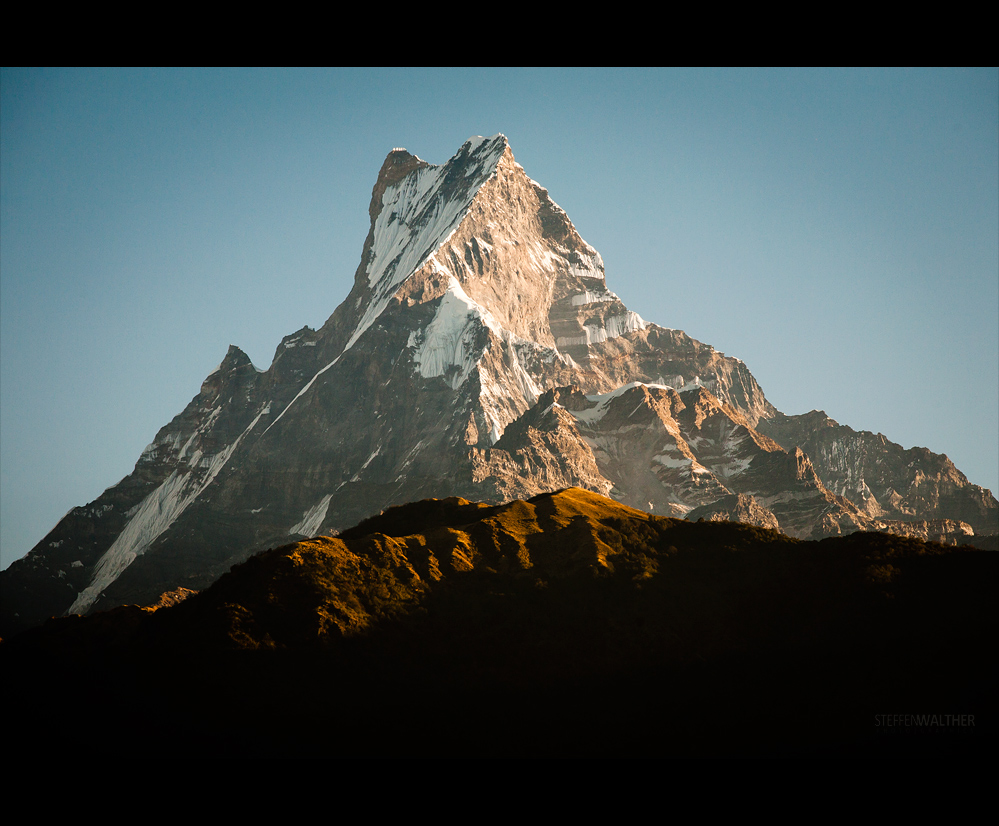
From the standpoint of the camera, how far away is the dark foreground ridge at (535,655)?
111 meters

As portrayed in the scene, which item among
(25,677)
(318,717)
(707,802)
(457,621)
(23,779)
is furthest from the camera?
(457,621)

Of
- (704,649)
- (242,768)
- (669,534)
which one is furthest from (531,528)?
(242,768)

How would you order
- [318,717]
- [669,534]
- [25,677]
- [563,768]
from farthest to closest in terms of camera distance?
[669,534] < [25,677] < [318,717] < [563,768]

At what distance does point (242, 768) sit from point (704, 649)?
5820 centimetres

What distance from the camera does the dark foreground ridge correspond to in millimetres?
111000

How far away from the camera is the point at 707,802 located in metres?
71.2

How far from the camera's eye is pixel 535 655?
126250mm

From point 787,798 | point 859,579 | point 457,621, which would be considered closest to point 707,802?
→ point 787,798

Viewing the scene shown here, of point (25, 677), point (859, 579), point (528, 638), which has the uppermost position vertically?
point (859, 579)

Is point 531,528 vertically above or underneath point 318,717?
above

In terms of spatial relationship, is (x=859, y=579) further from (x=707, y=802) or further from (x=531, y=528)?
(x=707, y=802)

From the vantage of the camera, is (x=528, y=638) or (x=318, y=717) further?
(x=528, y=638)

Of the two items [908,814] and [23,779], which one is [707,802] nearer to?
[908,814]

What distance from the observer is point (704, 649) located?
128500 mm
